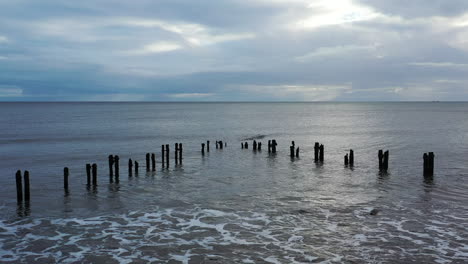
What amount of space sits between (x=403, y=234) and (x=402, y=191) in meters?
8.59

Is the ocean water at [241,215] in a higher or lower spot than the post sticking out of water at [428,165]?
lower

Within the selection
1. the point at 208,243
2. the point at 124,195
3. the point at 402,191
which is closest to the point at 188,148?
the point at 124,195

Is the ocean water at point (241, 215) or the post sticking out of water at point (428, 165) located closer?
the ocean water at point (241, 215)

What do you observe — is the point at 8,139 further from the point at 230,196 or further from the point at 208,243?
the point at 208,243

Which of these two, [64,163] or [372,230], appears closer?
[372,230]

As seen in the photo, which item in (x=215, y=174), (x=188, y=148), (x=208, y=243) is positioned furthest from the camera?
(x=188, y=148)

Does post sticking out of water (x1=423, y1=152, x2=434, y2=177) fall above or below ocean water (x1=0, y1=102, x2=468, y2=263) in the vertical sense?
above

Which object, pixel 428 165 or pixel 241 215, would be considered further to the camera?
pixel 428 165

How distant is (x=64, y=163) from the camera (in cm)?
3597

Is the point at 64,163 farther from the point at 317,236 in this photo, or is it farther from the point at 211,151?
the point at 317,236

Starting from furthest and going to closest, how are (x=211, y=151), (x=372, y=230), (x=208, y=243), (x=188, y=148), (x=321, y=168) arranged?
(x=188, y=148) → (x=211, y=151) → (x=321, y=168) → (x=372, y=230) → (x=208, y=243)

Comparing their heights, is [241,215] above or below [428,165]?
below

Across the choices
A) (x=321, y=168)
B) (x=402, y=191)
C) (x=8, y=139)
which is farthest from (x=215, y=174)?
(x=8, y=139)

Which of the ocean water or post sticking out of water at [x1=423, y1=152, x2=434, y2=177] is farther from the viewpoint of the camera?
post sticking out of water at [x1=423, y1=152, x2=434, y2=177]
